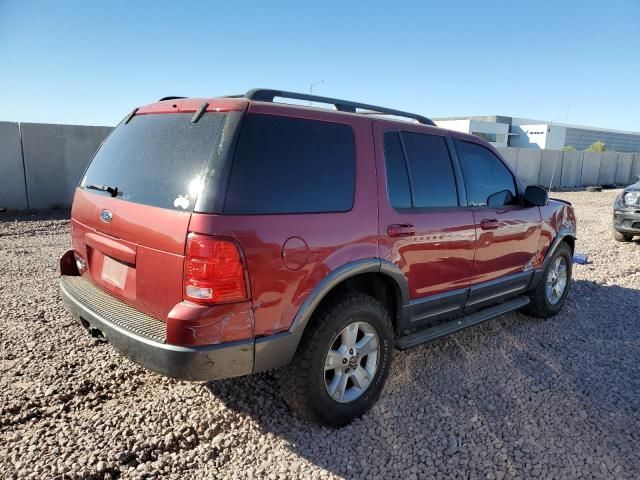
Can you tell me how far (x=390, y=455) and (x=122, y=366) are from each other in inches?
81.4

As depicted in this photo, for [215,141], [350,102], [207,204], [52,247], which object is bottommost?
[52,247]

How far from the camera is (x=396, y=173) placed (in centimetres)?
312

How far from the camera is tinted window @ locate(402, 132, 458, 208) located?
3271mm

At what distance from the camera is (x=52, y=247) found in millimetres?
7438

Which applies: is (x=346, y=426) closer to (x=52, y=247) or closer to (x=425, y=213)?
(x=425, y=213)

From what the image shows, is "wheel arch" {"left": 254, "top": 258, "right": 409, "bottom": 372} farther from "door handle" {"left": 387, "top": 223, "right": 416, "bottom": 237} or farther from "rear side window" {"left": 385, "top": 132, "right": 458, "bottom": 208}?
"rear side window" {"left": 385, "top": 132, "right": 458, "bottom": 208}

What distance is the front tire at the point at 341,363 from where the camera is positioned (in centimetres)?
265

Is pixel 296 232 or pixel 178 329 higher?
pixel 296 232

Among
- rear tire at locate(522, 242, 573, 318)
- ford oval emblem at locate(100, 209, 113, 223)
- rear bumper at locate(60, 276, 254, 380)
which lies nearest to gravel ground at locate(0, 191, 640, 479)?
rear tire at locate(522, 242, 573, 318)

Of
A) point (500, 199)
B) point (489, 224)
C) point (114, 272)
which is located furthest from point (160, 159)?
point (500, 199)

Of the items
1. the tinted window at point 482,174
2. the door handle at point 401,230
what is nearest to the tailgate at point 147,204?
the door handle at point 401,230

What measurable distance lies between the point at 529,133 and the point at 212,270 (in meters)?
95.5

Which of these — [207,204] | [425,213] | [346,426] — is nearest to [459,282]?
[425,213]

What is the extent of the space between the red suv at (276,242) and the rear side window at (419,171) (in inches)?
0.5
